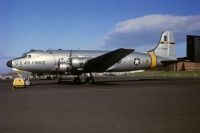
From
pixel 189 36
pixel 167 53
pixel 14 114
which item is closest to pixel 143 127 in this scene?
pixel 14 114

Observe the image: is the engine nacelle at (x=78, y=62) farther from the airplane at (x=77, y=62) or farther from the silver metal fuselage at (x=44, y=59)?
the silver metal fuselage at (x=44, y=59)

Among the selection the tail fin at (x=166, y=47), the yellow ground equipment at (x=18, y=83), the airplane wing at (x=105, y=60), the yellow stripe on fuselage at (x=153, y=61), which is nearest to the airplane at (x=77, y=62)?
the airplane wing at (x=105, y=60)

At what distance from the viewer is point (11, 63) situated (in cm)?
3042

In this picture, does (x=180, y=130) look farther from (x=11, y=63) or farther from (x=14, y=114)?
(x=11, y=63)

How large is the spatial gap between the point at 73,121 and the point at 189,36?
62.6m

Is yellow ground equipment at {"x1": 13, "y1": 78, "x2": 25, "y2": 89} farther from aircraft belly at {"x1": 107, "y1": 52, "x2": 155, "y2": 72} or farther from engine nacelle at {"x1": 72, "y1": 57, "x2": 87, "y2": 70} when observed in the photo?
aircraft belly at {"x1": 107, "y1": 52, "x2": 155, "y2": 72}

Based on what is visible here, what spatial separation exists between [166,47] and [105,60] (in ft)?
37.1

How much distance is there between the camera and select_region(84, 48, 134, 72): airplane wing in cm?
2828

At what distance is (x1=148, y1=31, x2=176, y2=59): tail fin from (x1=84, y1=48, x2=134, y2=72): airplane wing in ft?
26.6

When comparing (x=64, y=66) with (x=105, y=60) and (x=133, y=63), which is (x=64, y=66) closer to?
(x=105, y=60)

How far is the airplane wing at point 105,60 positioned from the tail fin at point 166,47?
26.6 feet

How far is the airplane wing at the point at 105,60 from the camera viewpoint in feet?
92.8

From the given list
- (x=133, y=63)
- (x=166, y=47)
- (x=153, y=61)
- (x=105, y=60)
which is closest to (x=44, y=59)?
(x=105, y=60)

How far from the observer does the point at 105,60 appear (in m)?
29.9
